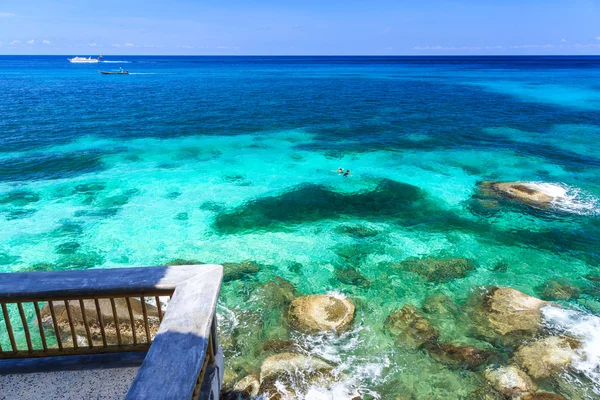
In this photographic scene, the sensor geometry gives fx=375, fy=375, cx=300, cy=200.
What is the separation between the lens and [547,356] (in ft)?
33.8

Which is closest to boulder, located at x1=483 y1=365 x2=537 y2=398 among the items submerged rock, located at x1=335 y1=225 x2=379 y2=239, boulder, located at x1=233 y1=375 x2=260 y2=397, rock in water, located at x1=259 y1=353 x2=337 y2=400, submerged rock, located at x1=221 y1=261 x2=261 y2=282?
rock in water, located at x1=259 y1=353 x2=337 y2=400

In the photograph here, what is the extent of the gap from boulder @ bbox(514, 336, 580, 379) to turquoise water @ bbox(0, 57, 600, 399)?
495 mm

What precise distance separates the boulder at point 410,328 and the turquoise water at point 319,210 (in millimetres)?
353

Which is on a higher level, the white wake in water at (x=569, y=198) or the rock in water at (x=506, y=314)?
the white wake in water at (x=569, y=198)

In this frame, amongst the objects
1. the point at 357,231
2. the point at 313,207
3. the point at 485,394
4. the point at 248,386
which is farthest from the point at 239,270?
the point at 485,394

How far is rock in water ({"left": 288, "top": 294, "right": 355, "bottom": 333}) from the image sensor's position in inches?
461

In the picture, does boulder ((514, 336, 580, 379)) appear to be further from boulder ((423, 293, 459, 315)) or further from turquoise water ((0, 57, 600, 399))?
boulder ((423, 293, 459, 315))

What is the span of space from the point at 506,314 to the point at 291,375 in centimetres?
727

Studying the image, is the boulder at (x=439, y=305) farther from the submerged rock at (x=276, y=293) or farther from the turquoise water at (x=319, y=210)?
the submerged rock at (x=276, y=293)

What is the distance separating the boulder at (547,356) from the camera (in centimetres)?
1000

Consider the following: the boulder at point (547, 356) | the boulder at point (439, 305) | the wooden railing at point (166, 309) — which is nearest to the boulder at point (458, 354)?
the boulder at point (547, 356)

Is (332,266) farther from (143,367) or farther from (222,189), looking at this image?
(143,367)

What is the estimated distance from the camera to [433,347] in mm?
10984

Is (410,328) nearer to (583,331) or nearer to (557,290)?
(583,331)
